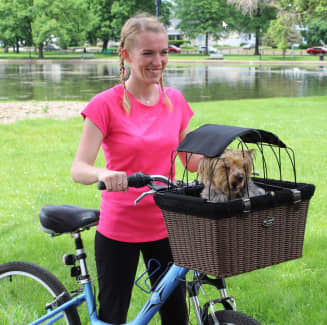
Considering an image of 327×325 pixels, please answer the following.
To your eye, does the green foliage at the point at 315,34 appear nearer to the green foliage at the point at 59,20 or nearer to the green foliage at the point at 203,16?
the green foliage at the point at 203,16

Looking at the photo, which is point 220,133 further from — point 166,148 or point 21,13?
point 21,13

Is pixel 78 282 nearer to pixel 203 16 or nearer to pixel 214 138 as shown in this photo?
pixel 214 138

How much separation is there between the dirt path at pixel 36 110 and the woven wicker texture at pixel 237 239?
44.9ft

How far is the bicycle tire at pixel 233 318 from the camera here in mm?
2361

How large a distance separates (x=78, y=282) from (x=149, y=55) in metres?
1.31

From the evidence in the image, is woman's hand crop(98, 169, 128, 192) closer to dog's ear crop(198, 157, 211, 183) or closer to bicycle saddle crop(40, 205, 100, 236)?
dog's ear crop(198, 157, 211, 183)

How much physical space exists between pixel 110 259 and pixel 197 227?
95 cm

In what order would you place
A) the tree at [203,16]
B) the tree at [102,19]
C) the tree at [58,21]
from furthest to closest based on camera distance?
the tree at [102,19]
the tree at [203,16]
the tree at [58,21]

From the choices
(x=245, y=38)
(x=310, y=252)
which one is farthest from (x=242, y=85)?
(x=245, y=38)


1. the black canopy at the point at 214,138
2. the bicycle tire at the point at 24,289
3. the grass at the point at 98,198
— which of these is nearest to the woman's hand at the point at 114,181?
the black canopy at the point at 214,138

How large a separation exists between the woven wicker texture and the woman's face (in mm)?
857

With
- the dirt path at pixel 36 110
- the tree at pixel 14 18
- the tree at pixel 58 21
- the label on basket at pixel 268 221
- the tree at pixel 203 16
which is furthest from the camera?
the tree at pixel 203 16

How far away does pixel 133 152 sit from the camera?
286 centimetres

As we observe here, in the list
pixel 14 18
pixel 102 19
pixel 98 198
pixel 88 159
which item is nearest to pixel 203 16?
pixel 102 19
